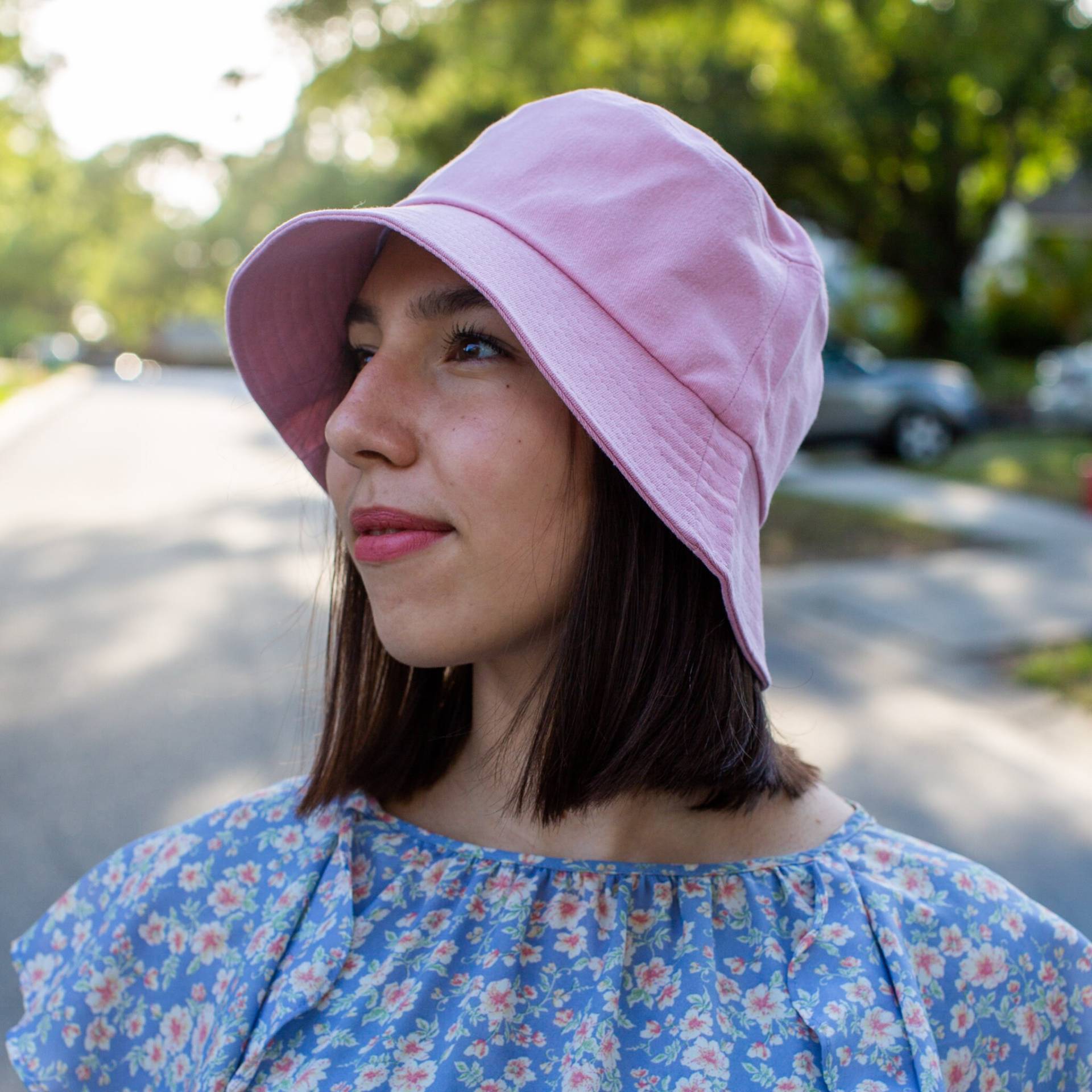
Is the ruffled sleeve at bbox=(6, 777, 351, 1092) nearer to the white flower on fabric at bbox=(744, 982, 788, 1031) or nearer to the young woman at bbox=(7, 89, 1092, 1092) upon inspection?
the young woman at bbox=(7, 89, 1092, 1092)

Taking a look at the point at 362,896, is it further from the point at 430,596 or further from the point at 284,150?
the point at 284,150

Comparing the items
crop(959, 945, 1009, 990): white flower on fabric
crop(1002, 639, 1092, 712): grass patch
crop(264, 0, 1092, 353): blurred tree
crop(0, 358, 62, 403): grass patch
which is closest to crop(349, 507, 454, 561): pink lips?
crop(959, 945, 1009, 990): white flower on fabric

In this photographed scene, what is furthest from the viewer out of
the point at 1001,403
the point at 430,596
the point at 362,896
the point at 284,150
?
the point at 284,150

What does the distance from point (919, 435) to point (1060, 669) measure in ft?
32.0

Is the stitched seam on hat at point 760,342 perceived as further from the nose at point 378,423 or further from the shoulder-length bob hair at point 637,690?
the nose at point 378,423

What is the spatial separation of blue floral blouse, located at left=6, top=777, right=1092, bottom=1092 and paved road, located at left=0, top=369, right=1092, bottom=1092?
0.39m

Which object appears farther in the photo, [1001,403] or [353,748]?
[1001,403]

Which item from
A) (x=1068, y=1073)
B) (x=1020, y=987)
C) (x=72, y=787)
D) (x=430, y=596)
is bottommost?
(x=72, y=787)

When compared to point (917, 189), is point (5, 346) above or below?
below

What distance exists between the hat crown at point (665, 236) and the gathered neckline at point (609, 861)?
45 centimetres

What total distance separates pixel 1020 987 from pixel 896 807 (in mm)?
3242

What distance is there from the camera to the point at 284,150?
30594 mm

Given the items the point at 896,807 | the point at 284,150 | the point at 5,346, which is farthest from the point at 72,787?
the point at 5,346

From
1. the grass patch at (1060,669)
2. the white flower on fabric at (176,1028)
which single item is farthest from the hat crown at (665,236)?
the grass patch at (1060,669)
